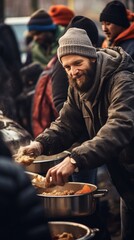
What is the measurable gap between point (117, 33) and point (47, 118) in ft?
5.33

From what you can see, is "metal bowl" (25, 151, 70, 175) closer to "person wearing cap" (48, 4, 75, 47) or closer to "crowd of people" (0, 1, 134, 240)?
"crowd of people" (0, 1, 134, 240)

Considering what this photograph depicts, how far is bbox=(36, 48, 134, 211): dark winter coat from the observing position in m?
5.70

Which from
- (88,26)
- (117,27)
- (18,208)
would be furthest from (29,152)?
(18,208)

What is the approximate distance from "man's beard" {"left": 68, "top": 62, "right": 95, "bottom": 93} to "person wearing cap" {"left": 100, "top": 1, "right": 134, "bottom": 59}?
7.61 feet

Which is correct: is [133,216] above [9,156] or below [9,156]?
below

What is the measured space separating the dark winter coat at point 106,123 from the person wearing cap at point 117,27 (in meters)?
2.04

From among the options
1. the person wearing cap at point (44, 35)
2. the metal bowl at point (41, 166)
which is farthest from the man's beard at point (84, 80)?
the person wearing cap at point (44, 35)

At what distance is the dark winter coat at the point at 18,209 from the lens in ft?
9.32

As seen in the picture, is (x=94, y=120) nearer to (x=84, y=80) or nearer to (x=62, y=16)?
(x=84, y=80)

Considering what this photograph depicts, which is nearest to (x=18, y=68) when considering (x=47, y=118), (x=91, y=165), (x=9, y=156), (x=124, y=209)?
(x=47, y=118)

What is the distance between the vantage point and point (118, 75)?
6070 mm

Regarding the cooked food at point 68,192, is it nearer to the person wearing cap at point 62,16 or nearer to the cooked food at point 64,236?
the cooked food at point 64,236

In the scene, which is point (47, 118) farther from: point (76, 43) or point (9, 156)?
point (9, 156)

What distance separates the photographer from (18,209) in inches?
112
